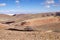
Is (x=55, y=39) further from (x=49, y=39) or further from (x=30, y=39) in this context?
(x=30, y=39)

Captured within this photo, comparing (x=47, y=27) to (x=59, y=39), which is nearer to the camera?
(x=59, y=39)

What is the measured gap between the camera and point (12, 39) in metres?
12.2

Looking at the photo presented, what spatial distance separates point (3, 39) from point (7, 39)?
31 centimetres

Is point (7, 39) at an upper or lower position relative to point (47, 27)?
upper

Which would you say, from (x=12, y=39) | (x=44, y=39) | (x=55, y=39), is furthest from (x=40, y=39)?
(x=12, y=39)

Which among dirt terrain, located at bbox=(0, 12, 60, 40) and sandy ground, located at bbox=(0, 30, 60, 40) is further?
dirt terrain, located at bbox=(0, 12, 60, 40)

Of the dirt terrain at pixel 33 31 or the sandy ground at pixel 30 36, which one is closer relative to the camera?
the sandy ground at pixel 30 36

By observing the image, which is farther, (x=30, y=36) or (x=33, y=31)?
(x=33, y=31)

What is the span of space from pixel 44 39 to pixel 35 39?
73 cm

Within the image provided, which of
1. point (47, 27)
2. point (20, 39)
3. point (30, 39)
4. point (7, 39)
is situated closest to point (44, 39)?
point (30, 39)

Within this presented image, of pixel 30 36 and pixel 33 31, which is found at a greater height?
pixel 30 36

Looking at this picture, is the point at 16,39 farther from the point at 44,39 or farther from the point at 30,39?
the point at 44,39

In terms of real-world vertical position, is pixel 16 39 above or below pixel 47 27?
above

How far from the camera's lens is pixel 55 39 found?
41.1 ft
